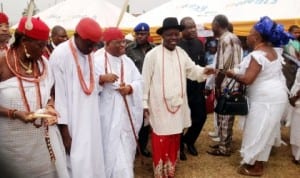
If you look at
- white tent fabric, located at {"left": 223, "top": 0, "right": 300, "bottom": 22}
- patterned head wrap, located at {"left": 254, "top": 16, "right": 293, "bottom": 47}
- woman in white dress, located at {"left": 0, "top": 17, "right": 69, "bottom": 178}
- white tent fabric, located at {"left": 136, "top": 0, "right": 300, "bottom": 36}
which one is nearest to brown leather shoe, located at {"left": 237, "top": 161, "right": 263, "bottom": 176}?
patterned head wrap, located at {"left": 254, "top": 16, "right": 293, "bottom": 47}

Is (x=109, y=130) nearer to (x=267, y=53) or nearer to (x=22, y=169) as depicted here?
(x=22, y=169)

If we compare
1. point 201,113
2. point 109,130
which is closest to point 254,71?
point 201,113

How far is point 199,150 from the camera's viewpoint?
6648mm

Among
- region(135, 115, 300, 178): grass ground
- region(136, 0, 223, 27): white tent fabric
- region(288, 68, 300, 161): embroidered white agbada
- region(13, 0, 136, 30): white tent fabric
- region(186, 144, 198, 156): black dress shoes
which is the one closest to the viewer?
region(135, 115, 300, 178): grass ground

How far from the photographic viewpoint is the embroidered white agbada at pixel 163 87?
4.94m

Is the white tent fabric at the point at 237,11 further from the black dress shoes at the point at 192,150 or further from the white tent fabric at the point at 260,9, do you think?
the black dress shoes at the point at 192,150

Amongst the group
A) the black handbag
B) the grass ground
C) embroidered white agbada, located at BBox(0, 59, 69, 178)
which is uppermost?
embroidered white agbada, located at BBox(0, 59, 69, 178)

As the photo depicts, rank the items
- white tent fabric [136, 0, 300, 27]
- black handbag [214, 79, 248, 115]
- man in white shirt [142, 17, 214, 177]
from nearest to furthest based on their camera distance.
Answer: man in white shirt [142, 17, 214, 177], black handbag [214, 79, 248, 115], white tent fabric [136, 0, 300, 27]

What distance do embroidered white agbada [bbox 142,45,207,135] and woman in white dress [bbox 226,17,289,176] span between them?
0.82 metres

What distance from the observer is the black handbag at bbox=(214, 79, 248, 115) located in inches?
213

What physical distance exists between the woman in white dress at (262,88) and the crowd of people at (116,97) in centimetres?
1

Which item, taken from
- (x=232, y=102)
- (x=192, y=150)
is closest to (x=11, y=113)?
(x=232, y=102)

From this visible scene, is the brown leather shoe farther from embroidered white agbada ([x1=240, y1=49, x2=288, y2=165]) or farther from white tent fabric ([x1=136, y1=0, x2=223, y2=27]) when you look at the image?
white tent fabric ([x1=136, y1=0, x2=223, y2=27])

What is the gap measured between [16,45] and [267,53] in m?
3.18
